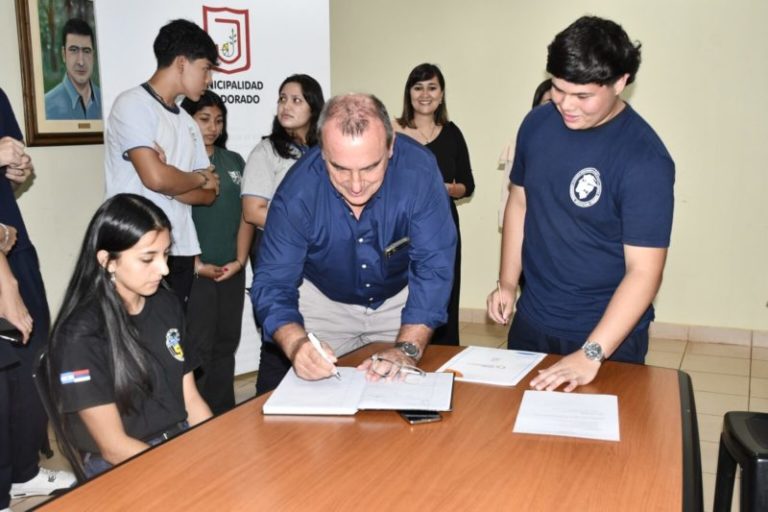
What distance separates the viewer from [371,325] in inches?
93.0

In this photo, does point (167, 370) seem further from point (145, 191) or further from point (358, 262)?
point (145, 191)

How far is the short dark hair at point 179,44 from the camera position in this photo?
3016 millimetres

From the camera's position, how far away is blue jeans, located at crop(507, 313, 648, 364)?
212cm

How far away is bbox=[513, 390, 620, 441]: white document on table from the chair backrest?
96 cm

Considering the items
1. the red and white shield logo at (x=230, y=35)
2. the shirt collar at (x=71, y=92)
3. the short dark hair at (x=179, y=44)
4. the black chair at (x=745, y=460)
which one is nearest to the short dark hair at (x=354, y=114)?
the black chair at (x=745, y=460)

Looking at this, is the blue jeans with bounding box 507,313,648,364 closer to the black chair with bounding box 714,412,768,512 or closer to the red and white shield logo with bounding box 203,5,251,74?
the black chair with bounding box 714,412,768,512

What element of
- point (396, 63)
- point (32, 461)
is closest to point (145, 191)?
point (32, 461)

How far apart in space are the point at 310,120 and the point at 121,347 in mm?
1930

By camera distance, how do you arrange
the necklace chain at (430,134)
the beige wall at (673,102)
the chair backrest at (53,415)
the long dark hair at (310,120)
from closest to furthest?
the chair backrest at (53,415)
the long dark hair at (310,120)
the necklace chain at (430,134)
the beige wall at (673,102)

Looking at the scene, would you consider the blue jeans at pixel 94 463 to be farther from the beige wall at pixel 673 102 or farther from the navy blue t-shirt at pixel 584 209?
the beige wall at pixel 673 102

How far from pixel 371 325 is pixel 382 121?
0.72m

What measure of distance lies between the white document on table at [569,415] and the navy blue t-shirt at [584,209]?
1.34 feet

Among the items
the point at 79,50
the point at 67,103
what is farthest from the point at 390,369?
the point at 79,50

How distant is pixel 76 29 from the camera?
3805 millimetres
